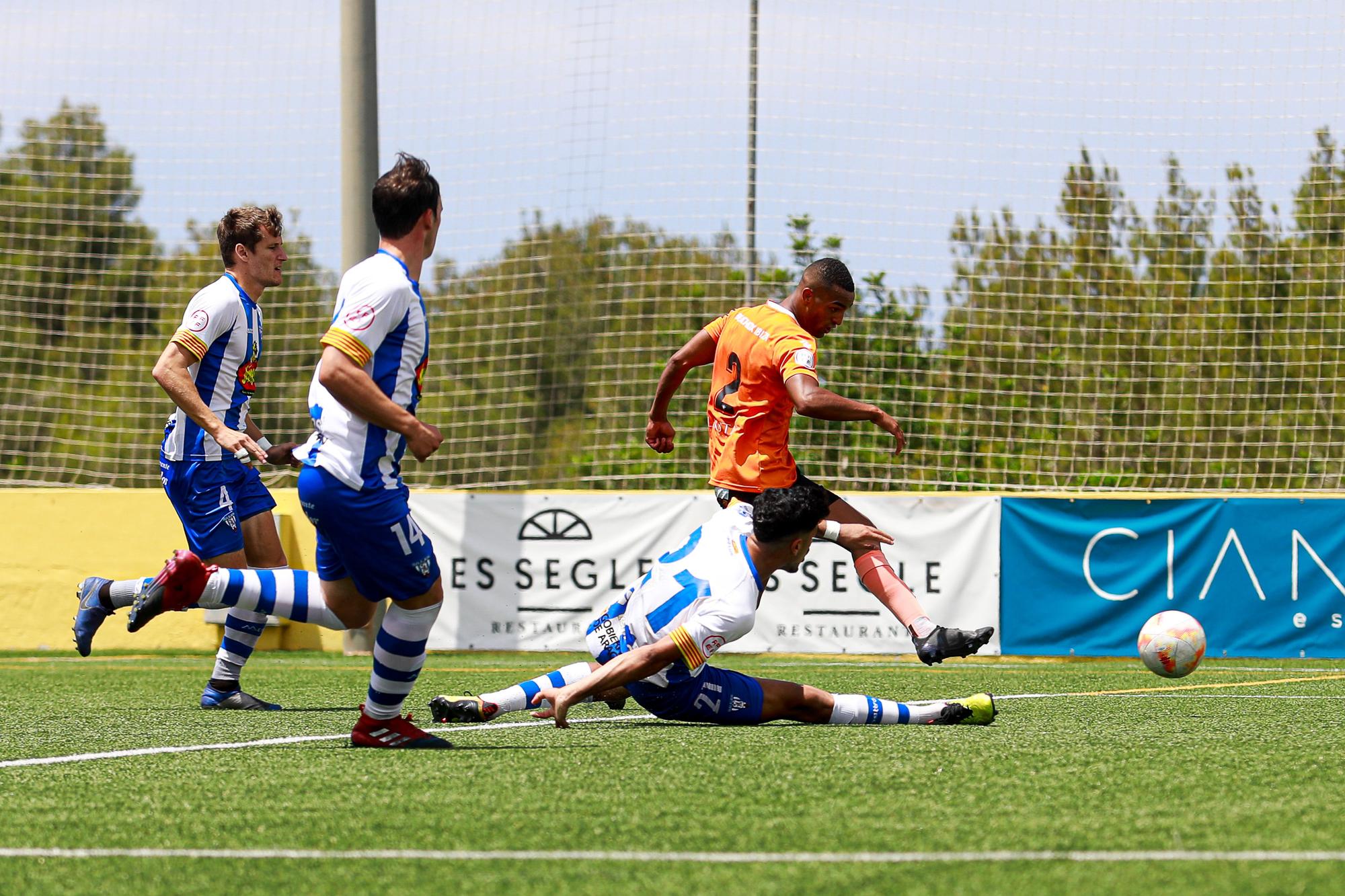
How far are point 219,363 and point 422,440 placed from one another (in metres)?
2.63

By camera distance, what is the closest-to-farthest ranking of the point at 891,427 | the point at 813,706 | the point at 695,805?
the point at 695,805 < the point at 813,706 < the point at 891,427

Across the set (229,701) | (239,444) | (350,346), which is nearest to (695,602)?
(350,346)

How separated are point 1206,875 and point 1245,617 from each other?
329 inches

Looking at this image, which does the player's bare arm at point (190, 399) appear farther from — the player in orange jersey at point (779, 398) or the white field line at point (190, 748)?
the player in orange jersey at point (779, 398)

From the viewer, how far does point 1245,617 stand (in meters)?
10.3

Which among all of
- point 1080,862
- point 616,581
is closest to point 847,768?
point 1080,862

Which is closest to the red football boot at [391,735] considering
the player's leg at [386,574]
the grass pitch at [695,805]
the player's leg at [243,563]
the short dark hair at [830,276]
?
the player's leg at [386,574]

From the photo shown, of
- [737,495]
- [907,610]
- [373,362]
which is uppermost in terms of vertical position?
[373,362]

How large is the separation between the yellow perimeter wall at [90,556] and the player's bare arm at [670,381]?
5.32 meters

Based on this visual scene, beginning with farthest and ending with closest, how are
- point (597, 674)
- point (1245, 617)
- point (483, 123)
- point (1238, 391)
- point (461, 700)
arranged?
point (483, 123) → point (1238, 391) → point (1245, 617) → point (461, 700) → point (597, 674)

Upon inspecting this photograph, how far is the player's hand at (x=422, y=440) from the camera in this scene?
13.8ft

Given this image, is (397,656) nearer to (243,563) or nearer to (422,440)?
(422,440)

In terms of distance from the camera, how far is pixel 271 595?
4.86 metres

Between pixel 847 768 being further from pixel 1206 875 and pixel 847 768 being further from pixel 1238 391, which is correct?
pixel 1238 391
